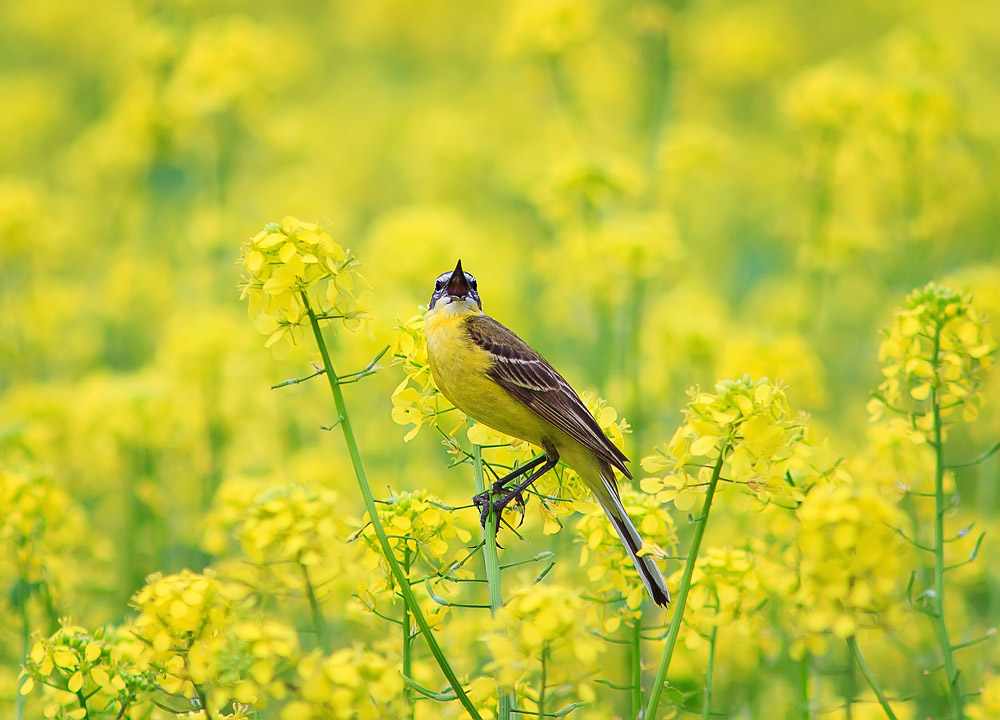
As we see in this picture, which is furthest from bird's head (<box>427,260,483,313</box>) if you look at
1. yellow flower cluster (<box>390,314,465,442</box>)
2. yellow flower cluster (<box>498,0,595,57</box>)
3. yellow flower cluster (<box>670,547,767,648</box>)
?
yellow flower cluster (<box>498,0,595,57</box>)

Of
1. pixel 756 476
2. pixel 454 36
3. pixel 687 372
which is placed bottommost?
pixel 756 476

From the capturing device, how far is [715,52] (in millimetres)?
13328

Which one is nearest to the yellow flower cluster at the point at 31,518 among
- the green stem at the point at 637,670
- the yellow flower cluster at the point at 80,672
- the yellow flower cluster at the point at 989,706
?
the yellow flower cluster at the point at 80,672

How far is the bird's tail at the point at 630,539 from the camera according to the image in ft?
10.6

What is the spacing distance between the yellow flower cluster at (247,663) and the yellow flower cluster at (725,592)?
1444mm

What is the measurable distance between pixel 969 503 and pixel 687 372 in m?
2.19

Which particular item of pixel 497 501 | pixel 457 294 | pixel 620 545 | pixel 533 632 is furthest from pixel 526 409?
pixel 533 632

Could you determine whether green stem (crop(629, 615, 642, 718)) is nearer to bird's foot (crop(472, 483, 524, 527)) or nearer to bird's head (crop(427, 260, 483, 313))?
bird's foot (crop(472, 483, 524, 527))

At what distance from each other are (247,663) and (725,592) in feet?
5.34

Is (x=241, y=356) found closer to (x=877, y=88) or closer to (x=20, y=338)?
(x=20, y=338)

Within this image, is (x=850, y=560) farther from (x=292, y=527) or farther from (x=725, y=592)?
(x=292, y=527)

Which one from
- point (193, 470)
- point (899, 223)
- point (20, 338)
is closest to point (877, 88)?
point (899, 223)

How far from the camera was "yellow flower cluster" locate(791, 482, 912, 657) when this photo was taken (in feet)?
8.15

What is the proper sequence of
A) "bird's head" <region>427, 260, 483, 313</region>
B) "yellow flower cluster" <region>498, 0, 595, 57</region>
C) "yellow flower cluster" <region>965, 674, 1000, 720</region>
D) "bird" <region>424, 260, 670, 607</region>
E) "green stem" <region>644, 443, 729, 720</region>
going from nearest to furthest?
1. "green stem" <region>644, 443, 729, 720</region>
2. "bird" <region>424, 260, 670, 607</region>
3. "yellow flower cluster" <region>965, 674, 1000, 720</region>
4. "bird's head" <region>427, 260, 483, 313</region>
5. "yellow flower cluster" <region>498, 0, 595, 57</region>
